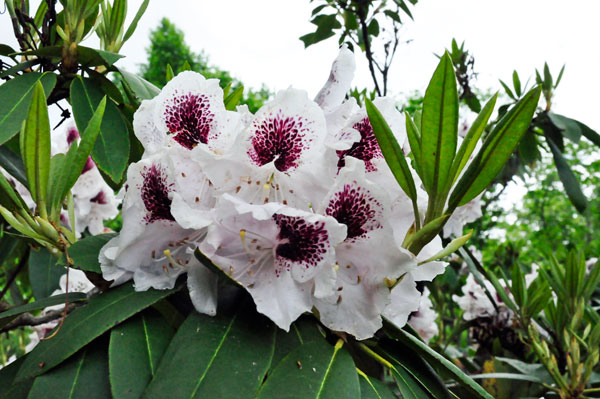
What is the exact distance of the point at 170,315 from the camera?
628 millimetres

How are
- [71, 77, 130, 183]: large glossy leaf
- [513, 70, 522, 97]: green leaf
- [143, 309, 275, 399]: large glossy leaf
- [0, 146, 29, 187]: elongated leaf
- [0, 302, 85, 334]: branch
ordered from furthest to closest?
[513, 70, 522, 97]: green leaf, [0, 146, 29, 187]: elongated leaf, [71, 77, 130, 183]: large glossy leaf, [0, 302, 85, 334]: branch, [143, 309, 275, 399]: large glossy leaf

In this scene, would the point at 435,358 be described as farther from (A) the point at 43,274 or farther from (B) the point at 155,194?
(A) the point at 43,274

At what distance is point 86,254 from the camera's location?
2.07 feet

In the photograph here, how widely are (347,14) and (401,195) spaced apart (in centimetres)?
239

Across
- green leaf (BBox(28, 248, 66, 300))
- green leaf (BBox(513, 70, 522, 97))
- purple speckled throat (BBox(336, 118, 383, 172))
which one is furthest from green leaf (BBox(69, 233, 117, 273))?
green leaf (BBox(513, 70, 522, 97))

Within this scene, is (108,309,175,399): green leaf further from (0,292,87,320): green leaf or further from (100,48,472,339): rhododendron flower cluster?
(0,292,87,320): green leaf

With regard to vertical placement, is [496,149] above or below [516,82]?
below

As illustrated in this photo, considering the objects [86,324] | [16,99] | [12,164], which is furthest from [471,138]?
[12,164]

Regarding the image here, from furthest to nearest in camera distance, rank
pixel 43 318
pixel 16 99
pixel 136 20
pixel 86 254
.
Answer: pixel 136 20, pixel 16 99, pixel 43 318, pixel 86 254

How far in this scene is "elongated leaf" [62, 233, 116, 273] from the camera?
2.02 feet

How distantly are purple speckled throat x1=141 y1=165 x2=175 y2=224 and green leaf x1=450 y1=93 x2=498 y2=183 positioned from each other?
0.33 meters

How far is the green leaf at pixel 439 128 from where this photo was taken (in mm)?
555

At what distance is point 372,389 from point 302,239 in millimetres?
186

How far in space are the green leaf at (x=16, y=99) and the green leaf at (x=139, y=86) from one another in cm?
14
